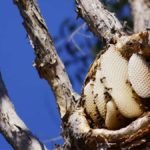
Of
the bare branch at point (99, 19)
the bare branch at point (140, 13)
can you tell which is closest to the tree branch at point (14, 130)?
the bare branch at point (99, 19)

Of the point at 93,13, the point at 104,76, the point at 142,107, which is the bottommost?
the point at 142,107

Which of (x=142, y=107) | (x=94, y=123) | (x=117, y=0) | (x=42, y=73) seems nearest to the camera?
(x=142, y=107)

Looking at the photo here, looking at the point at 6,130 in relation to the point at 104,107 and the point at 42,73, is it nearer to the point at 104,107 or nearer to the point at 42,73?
the point at 42,73

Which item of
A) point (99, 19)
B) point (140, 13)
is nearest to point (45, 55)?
point (99, 19)

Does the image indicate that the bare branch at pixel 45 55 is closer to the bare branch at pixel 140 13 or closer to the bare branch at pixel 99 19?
the bare branch at pixel 99 19

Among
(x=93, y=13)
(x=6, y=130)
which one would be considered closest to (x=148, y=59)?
(x=93, y=13)

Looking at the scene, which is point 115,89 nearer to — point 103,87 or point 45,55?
point 103,87

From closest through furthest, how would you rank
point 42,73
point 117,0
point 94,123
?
point 94,123 → point 42,73 → point 117,0
